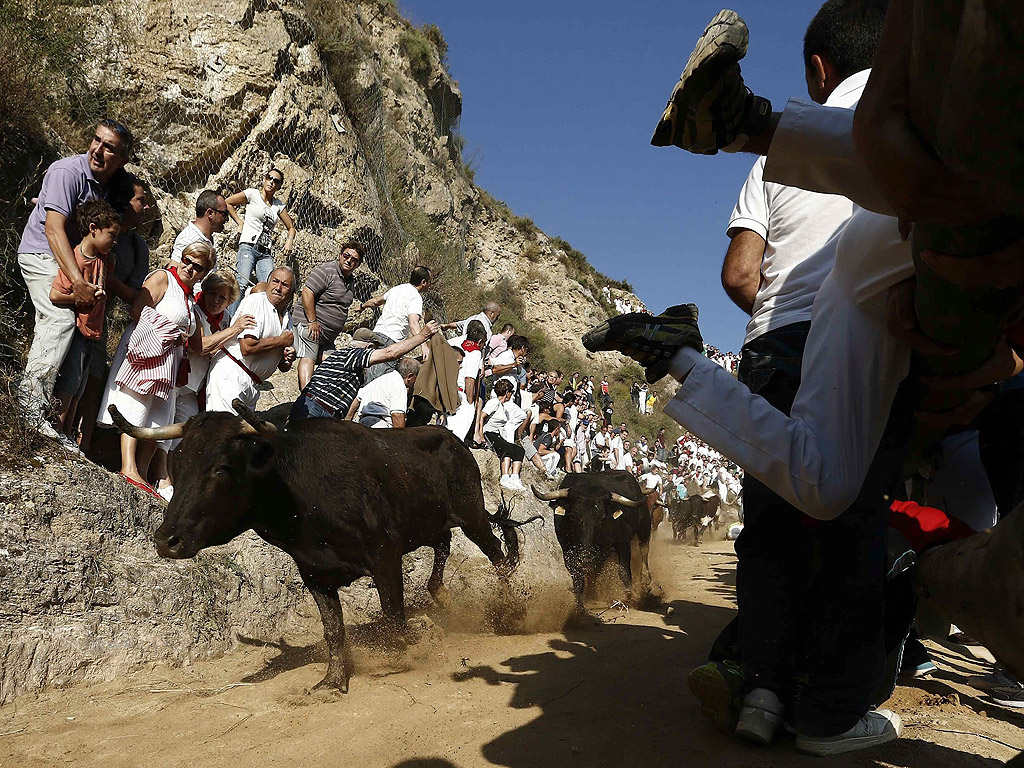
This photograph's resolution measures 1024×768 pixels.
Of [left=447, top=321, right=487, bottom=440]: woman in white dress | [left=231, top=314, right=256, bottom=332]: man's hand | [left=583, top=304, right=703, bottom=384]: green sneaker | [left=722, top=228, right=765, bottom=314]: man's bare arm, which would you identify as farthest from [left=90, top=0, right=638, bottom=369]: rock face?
[left=583, top=304, right=703, bottom=384]: green sneaker

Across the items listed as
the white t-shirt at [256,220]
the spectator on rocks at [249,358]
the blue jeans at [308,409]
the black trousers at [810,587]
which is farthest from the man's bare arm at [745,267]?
the white t-shirt at [256,220]

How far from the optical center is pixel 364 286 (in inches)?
626

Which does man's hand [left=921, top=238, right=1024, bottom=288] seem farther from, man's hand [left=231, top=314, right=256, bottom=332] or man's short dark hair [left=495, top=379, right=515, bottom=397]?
man's short dark hair [left=495, top=379, right=515, bottom=397]

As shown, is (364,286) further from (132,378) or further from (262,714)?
(262,714)

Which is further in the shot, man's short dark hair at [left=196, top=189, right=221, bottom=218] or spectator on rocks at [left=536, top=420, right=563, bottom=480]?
spectator on rocks at [left=536, top=420, right=563, bottom=480]

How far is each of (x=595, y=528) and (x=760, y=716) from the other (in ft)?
16.4

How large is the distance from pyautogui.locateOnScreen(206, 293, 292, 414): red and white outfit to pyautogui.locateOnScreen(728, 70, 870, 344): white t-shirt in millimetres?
4500

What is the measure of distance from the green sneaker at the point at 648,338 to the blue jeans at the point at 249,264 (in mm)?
7869

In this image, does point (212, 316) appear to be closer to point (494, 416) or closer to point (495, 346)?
point (494, 416)

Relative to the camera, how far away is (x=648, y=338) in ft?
9.51

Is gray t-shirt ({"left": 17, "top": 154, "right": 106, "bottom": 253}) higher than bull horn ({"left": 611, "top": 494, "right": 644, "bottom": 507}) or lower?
higher

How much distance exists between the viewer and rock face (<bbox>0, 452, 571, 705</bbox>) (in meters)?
4.61

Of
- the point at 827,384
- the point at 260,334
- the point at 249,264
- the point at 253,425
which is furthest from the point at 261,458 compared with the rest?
the point at 249,264

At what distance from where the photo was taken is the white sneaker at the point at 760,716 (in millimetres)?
3062
